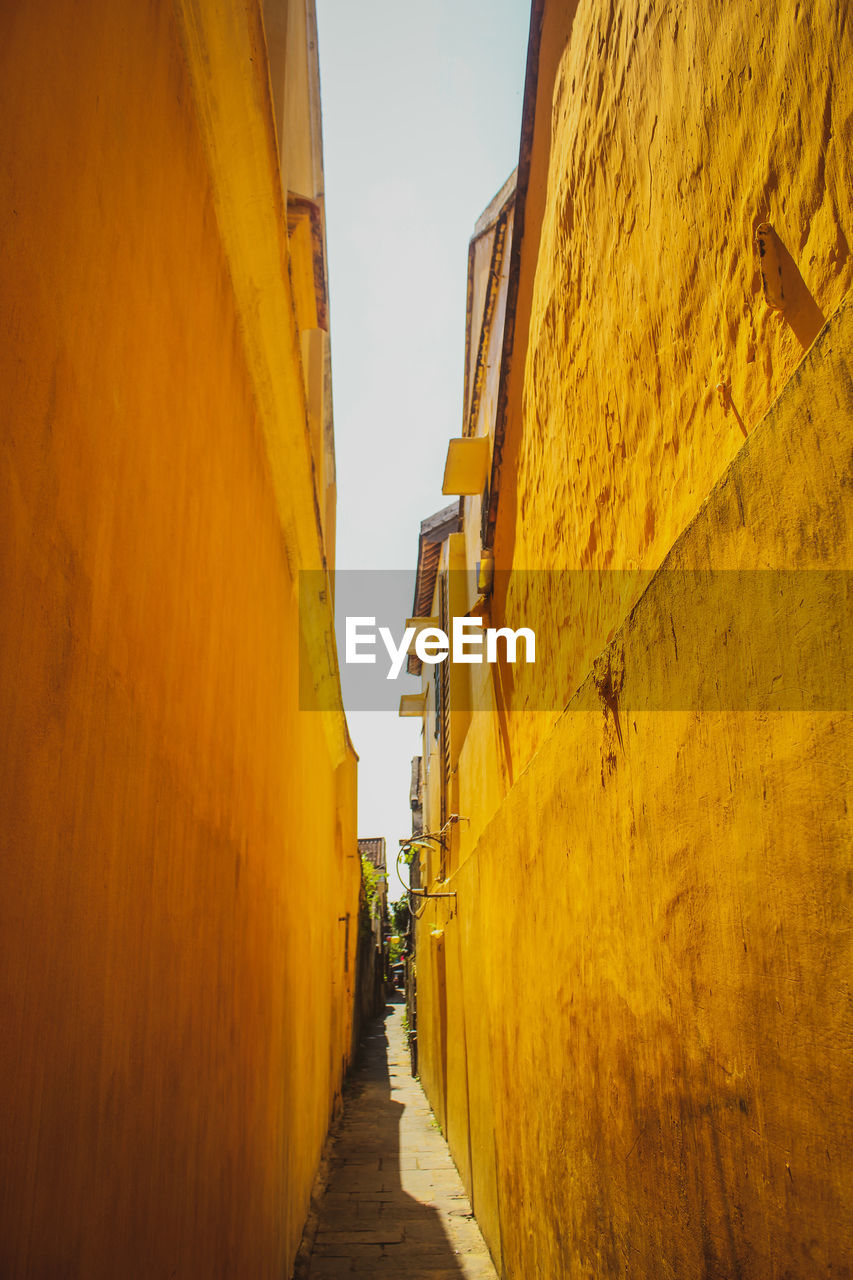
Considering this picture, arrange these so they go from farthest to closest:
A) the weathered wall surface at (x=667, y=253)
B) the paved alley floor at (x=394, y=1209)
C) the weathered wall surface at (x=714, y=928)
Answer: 1. the paved alley floor at (x=394, y=1209)
2. the weathered wall surface at (x=667, y=253)
3. the weathered wall surface at (x=714, y=928)

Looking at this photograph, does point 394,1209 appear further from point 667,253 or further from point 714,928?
point 667,253

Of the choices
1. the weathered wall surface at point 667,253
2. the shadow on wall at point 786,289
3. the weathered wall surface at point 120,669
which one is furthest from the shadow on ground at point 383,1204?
the shadow on wall at point 786,289

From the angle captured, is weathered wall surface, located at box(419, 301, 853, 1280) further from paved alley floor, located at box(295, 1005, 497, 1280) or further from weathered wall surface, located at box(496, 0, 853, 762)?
Result: paved alley floor, located at box(295, 1005, 497, 1280)

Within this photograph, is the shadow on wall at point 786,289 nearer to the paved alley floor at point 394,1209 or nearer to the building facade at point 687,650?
the building facade at point 687,650

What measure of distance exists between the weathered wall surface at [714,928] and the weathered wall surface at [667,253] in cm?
36

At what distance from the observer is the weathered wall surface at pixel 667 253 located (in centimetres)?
177

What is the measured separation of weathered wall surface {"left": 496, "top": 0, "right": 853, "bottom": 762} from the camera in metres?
1.77

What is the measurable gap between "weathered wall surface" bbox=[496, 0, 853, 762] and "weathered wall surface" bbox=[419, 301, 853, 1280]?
361 mm

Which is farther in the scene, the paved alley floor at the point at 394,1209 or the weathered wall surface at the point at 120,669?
the paved alley floor at the point at 394,1209

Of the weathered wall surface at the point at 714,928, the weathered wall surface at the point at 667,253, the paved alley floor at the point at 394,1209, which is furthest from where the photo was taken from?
the paved alley floor at the point at 394,1209

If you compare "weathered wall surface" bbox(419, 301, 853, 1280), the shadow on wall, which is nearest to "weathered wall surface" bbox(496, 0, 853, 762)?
the shadow on wall

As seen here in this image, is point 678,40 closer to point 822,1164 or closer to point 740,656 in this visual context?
point 740,656

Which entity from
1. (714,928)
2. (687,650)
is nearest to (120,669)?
(687,650)

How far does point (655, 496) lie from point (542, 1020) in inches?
96.9
